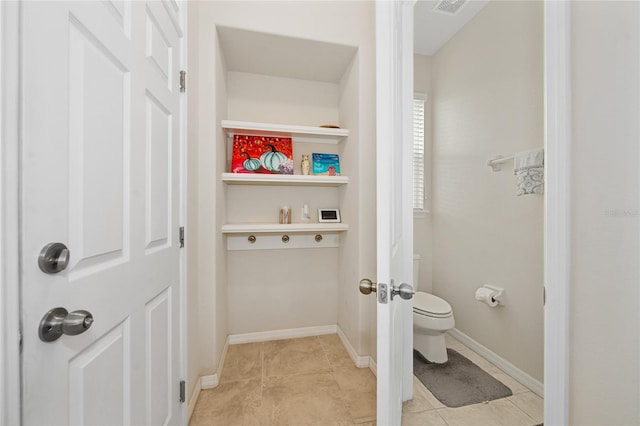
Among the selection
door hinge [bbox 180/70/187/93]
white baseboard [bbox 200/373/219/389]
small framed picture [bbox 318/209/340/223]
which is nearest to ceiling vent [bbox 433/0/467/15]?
small framed picture [bbox 318/209/340/223]

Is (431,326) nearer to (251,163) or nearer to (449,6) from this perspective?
(251,163)

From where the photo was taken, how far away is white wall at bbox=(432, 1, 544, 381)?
150 cm

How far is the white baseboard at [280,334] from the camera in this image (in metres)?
2.06

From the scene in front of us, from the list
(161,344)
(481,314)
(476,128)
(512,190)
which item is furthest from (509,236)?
(161,344)

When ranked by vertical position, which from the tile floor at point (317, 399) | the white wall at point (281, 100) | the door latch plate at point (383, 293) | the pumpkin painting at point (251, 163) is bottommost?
the tile floor at point (317, 399)

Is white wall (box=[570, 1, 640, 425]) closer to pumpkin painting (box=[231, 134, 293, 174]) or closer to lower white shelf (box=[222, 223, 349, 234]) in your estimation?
lower white shelf (box=[222, 223, 349, 234])

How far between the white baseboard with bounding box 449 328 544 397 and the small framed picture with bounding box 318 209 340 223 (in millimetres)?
1362

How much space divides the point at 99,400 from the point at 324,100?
7.44 feet

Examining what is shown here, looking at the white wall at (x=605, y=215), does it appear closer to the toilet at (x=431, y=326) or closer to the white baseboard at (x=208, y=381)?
the toilet at (x=431, y=326)

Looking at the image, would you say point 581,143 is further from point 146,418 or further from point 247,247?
point 247,247

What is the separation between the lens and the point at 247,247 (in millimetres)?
2072

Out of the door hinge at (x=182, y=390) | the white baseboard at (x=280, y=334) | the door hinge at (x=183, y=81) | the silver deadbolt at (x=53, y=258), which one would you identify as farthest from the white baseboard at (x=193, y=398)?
the door hinge at (x=183, y=81)

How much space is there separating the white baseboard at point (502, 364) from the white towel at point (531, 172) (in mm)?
1130

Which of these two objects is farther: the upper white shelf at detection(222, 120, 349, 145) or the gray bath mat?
the upper white shelf at detection(222, 120, 349, 145)
